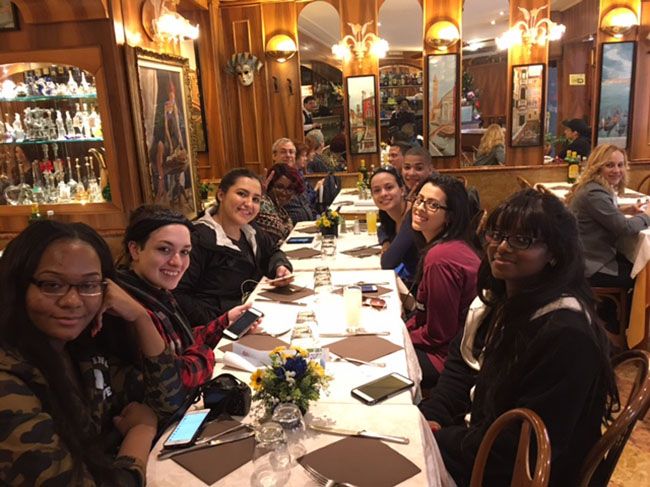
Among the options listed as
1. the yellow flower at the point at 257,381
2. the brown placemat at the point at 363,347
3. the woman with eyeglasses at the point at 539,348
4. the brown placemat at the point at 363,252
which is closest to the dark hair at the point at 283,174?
the brown placemat at the point at 363,252

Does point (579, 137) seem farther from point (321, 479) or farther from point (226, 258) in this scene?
point (321, 479)

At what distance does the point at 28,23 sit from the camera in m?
3.57

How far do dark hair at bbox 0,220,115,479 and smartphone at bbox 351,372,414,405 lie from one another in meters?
0.75

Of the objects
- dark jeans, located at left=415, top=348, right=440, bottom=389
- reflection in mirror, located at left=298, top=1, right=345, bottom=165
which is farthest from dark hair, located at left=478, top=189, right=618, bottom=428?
reflection in mirror, located at left=298, top=1, right=345, bottom=165

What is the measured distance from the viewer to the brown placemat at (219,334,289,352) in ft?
6.76

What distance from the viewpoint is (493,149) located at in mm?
7309

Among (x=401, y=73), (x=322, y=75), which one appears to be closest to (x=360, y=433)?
(x=322, y=75)

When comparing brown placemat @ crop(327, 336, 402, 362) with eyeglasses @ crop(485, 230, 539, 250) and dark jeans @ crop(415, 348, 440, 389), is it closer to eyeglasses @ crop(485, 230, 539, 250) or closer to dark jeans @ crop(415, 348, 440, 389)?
dark jeans @ crop(415, 348, 440, 389)

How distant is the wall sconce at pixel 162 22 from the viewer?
13.4 ft

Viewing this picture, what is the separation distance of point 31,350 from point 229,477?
548 millimetres

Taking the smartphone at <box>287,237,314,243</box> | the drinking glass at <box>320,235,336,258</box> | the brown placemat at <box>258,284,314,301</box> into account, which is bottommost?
the brown placemat at <box>258,284,314,301</box>

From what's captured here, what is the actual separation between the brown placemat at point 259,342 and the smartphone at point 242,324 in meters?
0.03

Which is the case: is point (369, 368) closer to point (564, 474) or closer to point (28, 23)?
point (564, 474)

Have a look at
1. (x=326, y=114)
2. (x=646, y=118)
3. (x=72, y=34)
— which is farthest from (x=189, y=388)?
(x=326, y=114)
